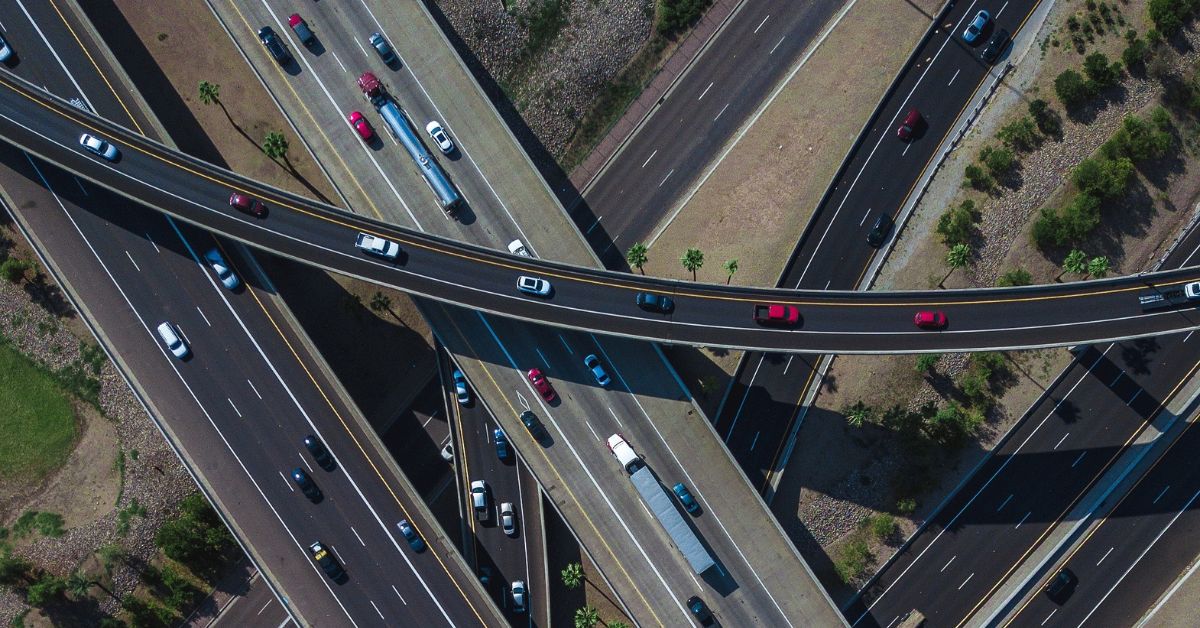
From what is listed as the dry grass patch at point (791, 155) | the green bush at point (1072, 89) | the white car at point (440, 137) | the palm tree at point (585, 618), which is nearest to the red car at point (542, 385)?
the dry grass patch at point (791, 155)

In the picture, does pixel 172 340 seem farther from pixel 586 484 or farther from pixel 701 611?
pixel 701 611

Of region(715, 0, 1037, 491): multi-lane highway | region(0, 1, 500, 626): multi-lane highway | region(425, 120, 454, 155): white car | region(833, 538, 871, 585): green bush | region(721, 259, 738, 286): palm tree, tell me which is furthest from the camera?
region(715, 0, 1037, 491): multi-lane highway

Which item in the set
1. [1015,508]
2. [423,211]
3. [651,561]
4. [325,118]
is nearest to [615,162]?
[423,211]

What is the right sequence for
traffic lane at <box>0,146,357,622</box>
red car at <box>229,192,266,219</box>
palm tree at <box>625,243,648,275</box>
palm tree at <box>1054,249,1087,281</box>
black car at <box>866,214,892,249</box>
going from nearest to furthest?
1. red car at <box>229,192,266,219</box>
2. traffic lane at <box>0,146,357,622</box>
3. palm tree at <box>1054,249,1087,281</box>
4. palm tree at <box>625,243,648,275</box>
5. black car at <box>866,214,892,249</box>

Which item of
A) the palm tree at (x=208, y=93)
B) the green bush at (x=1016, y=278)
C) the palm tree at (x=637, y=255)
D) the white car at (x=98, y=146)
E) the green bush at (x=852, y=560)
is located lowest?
the green bush at (x=852, y=560)

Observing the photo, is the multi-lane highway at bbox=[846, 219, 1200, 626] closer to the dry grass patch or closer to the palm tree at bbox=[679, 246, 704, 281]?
the dry grass patch

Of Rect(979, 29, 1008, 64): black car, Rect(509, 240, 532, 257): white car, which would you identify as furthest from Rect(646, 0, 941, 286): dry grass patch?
Rect(509, 240, 532, 257): white car

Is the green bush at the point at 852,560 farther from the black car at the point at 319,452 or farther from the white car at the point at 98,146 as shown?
the white car at the point at 98,146
